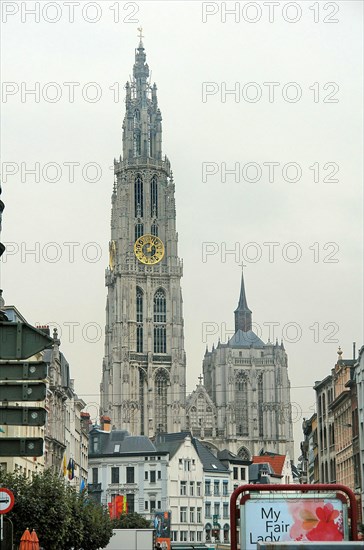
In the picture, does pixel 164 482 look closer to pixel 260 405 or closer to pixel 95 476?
pixel 95 476

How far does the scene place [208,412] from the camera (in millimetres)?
184750

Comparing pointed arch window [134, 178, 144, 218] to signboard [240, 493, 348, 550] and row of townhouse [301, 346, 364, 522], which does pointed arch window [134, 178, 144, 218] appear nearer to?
row of townhouse [301, 346, 364, 522]

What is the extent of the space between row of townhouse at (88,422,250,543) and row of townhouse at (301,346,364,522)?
1242 inches

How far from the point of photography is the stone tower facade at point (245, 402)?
184 m

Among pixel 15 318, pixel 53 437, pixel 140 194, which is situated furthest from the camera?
pixel 140 194

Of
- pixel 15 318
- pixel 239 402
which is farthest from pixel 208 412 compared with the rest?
pixel 15 318

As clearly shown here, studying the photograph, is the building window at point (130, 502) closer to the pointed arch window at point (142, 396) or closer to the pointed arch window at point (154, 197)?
the pointed arch window at point (142, 396)

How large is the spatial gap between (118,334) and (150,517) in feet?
177

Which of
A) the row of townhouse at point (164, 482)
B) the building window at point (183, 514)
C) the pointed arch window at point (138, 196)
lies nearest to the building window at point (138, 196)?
the pointed arch window at point (138, 196)

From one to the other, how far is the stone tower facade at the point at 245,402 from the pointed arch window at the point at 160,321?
1378 centimetres

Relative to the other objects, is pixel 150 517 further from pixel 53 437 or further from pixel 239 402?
pixel 239 402

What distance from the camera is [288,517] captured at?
14.7 m

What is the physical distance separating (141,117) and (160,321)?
36.1 metres

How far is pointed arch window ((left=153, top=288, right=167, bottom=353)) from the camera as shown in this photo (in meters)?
175
